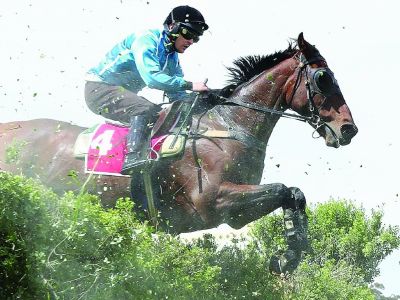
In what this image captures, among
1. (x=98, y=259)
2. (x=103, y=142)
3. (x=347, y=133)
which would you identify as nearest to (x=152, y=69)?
(x=103, y=142)

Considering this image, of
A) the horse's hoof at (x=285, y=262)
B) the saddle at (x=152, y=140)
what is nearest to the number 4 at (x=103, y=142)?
the saddle at (x=152, y=140)

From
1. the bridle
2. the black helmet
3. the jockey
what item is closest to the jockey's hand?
the jockey

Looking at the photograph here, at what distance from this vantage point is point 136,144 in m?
7.93

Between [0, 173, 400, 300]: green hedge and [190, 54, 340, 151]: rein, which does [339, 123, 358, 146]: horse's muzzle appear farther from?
[0, 173, 400, 300]: green hedge

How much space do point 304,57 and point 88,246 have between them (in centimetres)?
401

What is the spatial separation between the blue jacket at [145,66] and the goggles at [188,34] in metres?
0.18

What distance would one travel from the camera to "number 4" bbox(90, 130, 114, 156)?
8164 millimetres

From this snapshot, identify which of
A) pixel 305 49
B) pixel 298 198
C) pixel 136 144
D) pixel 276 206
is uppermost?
pixel 305 49

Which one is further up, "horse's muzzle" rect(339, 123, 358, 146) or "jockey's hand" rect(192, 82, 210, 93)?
"jockey's hand" rect(192, 82, 210, 93)

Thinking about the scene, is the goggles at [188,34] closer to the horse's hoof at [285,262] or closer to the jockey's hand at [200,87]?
the jockey's hand at [200,87]

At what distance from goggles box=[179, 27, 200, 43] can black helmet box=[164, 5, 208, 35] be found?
0.04 metres

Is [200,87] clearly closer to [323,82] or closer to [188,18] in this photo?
[188,18]

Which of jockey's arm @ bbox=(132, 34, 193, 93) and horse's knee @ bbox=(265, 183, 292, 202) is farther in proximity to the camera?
jockey's arm @ bbox=(132, 34, 193, 93)

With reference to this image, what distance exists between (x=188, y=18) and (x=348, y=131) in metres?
2.11
